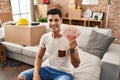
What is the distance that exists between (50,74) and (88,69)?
0.56 m

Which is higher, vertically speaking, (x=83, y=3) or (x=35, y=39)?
(x=83, y=3)

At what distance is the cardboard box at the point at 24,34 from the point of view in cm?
257

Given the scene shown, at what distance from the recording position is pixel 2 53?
2.72 m

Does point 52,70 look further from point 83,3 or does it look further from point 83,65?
point 83,3

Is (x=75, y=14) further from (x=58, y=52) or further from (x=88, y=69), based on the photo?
(x=58, y=52)

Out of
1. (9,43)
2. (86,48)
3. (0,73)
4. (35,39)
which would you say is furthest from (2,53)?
(86,48)

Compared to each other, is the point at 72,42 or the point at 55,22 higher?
the point at 55,22

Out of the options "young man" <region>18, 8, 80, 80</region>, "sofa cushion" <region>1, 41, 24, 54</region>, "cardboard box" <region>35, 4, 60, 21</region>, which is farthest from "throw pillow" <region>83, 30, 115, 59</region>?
"cardboard box" <region>35, 4, 60, 21</region>

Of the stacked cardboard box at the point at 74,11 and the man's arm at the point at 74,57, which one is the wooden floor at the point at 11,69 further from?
the stacked cardboard box at the point at 74,11

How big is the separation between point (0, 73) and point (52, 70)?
1.44 metres

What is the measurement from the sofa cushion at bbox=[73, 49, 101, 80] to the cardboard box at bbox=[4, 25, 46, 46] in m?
1.00

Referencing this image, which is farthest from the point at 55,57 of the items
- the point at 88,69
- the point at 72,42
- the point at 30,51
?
the point at 30,51

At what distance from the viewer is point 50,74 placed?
1452mm

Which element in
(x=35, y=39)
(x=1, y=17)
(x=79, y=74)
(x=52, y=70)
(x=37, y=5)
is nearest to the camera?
(x=52, y=70)
